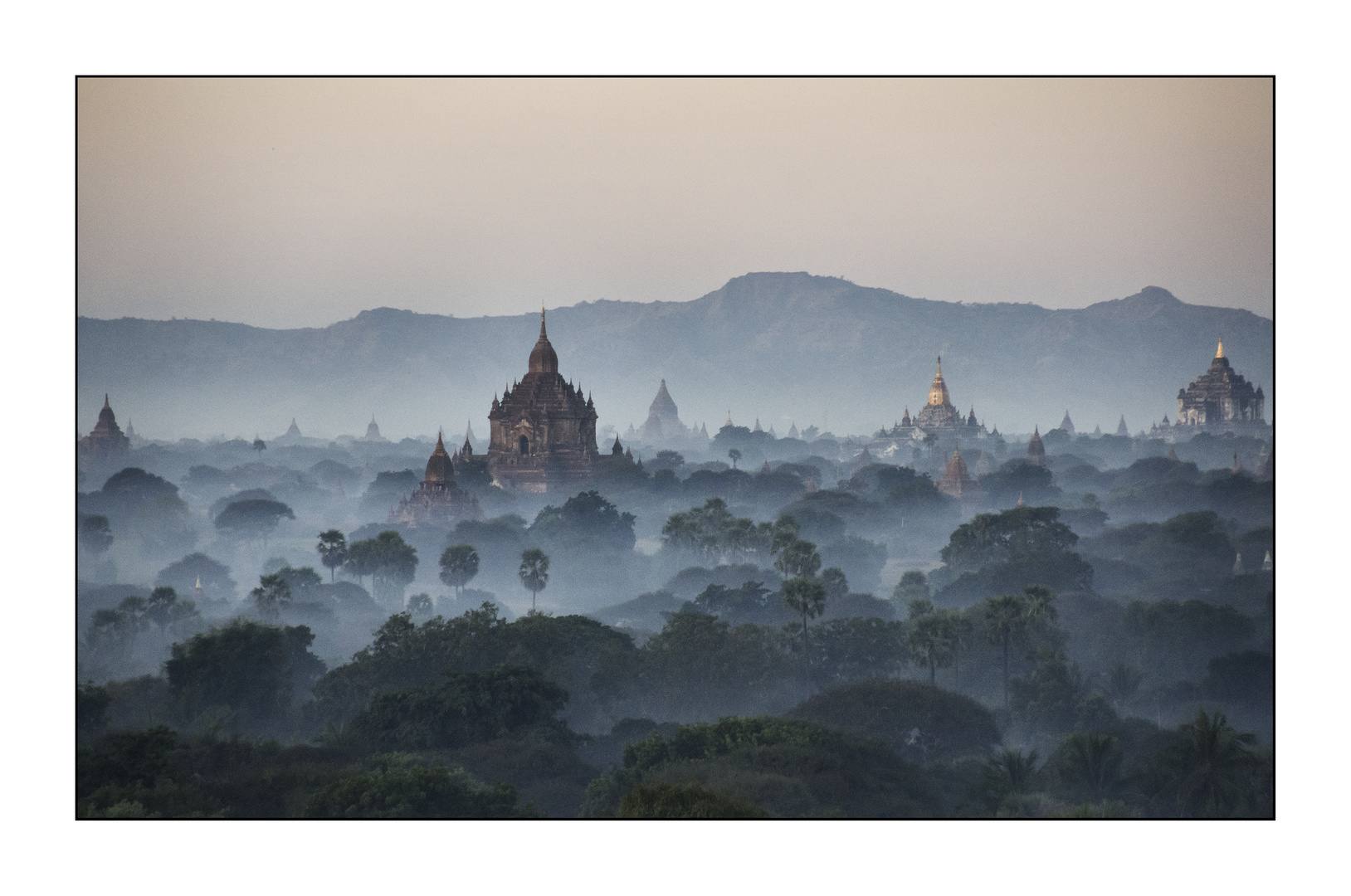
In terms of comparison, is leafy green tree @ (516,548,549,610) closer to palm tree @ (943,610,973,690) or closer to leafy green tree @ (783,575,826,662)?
leafy green tree @ (783,575,826,662)

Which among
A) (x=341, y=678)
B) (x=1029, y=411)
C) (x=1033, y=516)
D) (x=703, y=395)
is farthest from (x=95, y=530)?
(x=1029, y=411)

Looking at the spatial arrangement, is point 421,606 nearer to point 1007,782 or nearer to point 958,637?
point 958,637

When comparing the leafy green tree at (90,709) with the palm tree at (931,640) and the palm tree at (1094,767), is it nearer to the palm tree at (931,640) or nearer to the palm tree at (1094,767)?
the palm tree at (1094,767)

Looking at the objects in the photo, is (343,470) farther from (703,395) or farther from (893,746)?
(893,746)

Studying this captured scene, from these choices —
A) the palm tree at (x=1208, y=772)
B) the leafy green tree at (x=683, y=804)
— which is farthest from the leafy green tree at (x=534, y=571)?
the palm tree at (x=1208, y=772)

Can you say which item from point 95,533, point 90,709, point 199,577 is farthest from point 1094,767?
point 199,577
